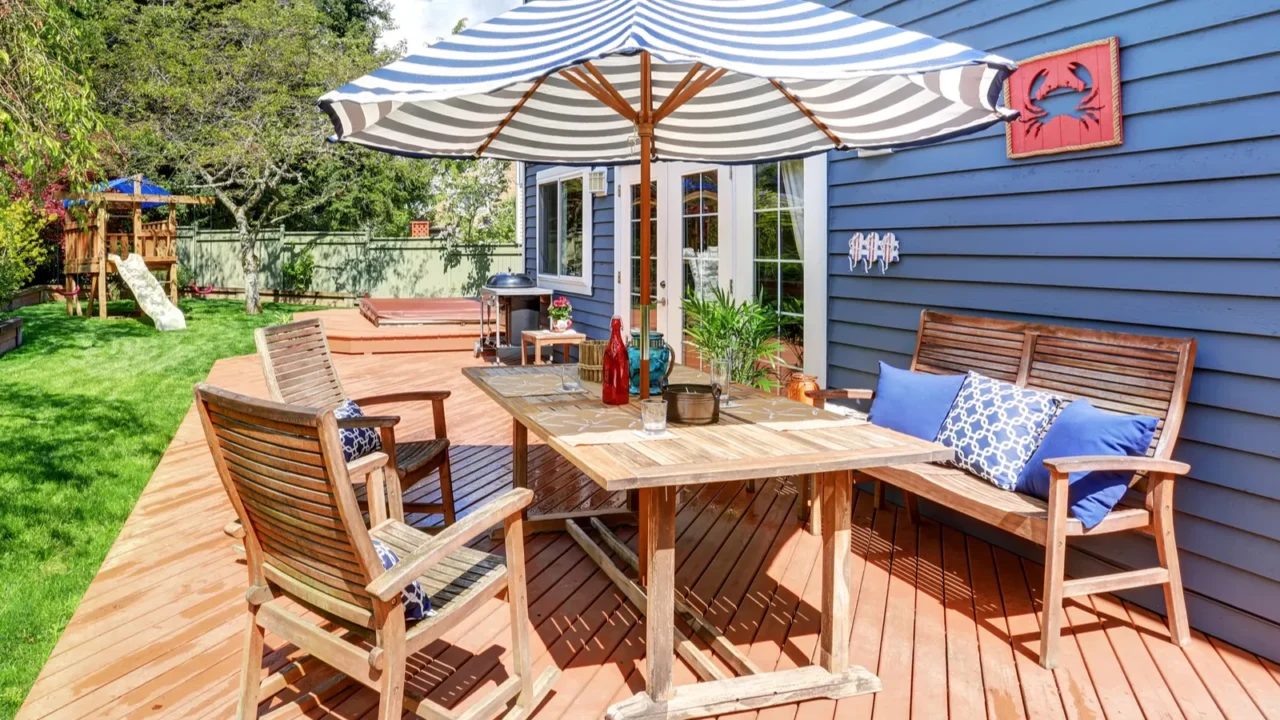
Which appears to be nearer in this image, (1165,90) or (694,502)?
(1165,90)

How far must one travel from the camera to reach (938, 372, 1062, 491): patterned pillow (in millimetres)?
2826

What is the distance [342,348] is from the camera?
9312 millimetres

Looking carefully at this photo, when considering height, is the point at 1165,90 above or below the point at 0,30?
below

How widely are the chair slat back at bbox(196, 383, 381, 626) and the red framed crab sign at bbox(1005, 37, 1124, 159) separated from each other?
110 inches

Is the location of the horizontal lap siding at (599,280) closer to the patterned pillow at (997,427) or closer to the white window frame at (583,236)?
the white window frame at (583,236)

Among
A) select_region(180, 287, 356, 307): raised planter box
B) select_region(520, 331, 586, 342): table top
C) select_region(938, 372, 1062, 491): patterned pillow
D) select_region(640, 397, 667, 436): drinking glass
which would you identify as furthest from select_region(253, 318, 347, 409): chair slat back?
select_region(180, 287, 356, 307): raised planter box

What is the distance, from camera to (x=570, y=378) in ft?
10.5

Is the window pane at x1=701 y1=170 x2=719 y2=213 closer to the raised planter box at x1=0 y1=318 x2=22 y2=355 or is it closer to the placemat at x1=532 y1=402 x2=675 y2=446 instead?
the placemat at x1=532 y1=402 x2=675 y2=446

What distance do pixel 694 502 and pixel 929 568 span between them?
1185mm

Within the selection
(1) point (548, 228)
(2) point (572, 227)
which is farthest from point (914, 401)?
(1) point (548, 228)

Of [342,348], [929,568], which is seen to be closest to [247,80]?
[342,348]

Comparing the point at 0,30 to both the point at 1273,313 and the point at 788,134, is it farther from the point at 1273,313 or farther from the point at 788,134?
the point at 1273,313

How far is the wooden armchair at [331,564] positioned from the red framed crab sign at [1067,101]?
2.42m

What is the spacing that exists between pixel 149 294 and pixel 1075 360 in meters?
11.2
